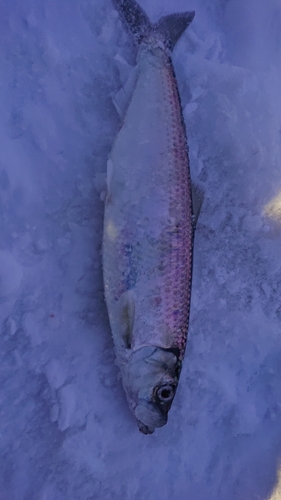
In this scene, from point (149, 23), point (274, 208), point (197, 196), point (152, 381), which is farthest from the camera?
point (274, 208)

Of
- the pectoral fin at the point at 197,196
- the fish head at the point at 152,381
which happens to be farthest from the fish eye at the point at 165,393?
the pectoral fin at the point at 197,196

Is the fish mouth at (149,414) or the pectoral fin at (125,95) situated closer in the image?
the fish mouth at (149,414)

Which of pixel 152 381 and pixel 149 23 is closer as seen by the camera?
pixel 152 381

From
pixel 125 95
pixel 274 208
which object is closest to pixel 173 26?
pixel 125 95

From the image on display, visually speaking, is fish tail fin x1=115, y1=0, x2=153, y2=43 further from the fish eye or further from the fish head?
the fish eye

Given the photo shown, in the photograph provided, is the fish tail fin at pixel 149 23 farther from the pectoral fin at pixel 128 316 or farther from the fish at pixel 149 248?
the pectoral fin at pixel 128 316

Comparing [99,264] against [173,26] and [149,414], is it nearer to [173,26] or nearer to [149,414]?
[149,414]

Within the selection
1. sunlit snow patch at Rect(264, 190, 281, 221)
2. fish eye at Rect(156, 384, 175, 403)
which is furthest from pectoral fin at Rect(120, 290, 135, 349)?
sunlit snow patch at Rect(264, 190, 281, 221)
